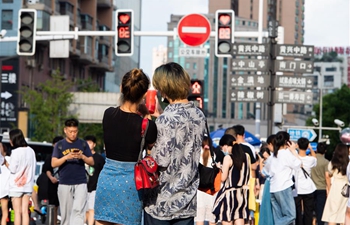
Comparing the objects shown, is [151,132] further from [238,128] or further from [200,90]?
[200,90]

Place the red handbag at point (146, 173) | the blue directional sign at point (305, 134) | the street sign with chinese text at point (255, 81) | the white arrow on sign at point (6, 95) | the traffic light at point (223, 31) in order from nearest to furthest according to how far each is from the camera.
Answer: the red handbag at point (146, 173) < the traffic light at point (223, 31) < the street sign with chinese text at point (255, 81) < the blue directional sign at point (305, 134) < the white arrow on sign at point (6, 95)

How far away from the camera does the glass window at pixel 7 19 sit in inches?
2628

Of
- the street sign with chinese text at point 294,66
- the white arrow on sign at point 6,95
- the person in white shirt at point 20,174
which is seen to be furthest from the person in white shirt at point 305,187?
the white arrow on sign at point 6,95

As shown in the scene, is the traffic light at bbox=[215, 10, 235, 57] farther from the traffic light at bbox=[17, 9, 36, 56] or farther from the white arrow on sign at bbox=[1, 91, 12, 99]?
the white arrow on sign at bbox=[1, 91, 12, 99]

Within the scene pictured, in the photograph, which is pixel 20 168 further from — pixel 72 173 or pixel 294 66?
pixel 294 66

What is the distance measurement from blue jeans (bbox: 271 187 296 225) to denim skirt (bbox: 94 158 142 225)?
29.6ft

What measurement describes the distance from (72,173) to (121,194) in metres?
7.23

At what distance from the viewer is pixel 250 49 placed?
24234 mm

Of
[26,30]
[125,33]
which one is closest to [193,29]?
[125,33]

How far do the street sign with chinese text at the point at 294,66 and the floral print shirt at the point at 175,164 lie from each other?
18.0m

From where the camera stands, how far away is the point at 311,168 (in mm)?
19094

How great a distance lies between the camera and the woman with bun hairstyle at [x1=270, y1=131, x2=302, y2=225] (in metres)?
15.6

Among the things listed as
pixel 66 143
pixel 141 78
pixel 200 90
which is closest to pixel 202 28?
pixel 200 90

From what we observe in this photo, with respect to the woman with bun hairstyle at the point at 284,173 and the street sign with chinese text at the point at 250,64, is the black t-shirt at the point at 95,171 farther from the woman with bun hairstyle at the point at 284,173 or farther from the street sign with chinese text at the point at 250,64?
the street sign with chinese text at the point at 250,64
